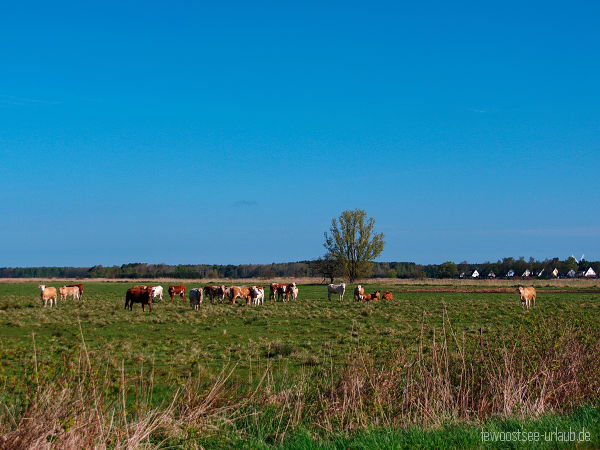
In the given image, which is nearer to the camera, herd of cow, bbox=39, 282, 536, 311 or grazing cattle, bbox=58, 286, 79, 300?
herd of cow, bbox=39, 282, 536, 311

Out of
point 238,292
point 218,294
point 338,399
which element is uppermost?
point 238,292

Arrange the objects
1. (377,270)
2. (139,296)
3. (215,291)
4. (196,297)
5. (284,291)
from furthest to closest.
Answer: (377,270)
(284,291)
(215,291)
(196,297)
(139,296)

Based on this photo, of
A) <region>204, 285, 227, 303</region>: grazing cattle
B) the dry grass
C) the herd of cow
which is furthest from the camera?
<region>204, 285, 227, 303</region>: grazing cattle

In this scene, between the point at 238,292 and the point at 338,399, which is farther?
the point at 238,292

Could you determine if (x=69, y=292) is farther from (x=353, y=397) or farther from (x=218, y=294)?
(x=353, y=397)

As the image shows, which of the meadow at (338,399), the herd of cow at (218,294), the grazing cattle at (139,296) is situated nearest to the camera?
the meadow at (338,399)

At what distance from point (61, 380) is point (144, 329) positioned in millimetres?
16687

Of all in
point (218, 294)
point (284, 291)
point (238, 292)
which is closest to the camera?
point (238, 292)

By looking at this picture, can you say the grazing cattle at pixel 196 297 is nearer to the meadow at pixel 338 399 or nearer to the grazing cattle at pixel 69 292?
the grazing cattle at pixel 69 292

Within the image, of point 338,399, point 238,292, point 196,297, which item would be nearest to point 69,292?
point 238,292

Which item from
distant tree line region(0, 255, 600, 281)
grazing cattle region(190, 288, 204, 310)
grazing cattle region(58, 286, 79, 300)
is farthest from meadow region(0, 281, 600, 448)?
distant tree line region(0, 255, 600, 281)

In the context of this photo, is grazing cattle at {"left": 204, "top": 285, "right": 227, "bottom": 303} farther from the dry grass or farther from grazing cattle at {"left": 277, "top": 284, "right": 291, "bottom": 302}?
the dry grass

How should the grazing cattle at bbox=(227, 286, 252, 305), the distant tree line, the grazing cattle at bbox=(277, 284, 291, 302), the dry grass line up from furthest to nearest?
the distant tree line → the grazing cattle at bbox=(277, 284, 291, 302) → the grazing cattle at bbox=(227, 286, 252, 305) → the dry grass

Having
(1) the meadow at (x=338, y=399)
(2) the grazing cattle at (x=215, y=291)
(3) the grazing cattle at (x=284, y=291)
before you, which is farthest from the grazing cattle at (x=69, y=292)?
(1) the meadow at (x=338, y=399)
